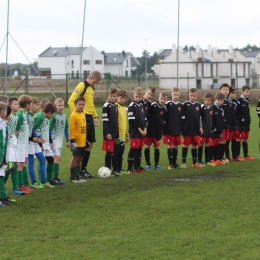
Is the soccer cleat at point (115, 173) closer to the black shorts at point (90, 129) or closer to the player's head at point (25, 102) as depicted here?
the black shorts at point (90, 129)

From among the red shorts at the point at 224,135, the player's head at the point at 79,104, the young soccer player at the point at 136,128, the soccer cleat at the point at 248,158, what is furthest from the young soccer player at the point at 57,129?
the soccer cleat at the point at 248,158

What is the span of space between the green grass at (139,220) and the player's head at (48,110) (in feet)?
4.12

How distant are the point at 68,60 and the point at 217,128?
88.6 metres

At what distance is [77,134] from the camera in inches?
447

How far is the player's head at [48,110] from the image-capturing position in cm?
1080

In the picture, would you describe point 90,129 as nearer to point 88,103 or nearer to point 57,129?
point 88,103

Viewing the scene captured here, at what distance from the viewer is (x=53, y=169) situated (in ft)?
37.7

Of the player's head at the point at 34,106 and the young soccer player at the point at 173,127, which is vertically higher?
the player's head at the point at 34,106

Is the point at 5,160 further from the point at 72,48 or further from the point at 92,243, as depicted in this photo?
the point at 72,48

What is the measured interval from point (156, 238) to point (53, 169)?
4809 millimetres

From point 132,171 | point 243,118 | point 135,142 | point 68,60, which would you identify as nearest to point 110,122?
point 135,142

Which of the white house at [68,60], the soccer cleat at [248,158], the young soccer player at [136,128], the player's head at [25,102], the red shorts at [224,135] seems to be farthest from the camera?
the white house at [68,60]

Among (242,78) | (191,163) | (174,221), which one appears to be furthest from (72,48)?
(174,221)

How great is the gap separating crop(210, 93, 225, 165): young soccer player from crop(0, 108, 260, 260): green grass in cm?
236
